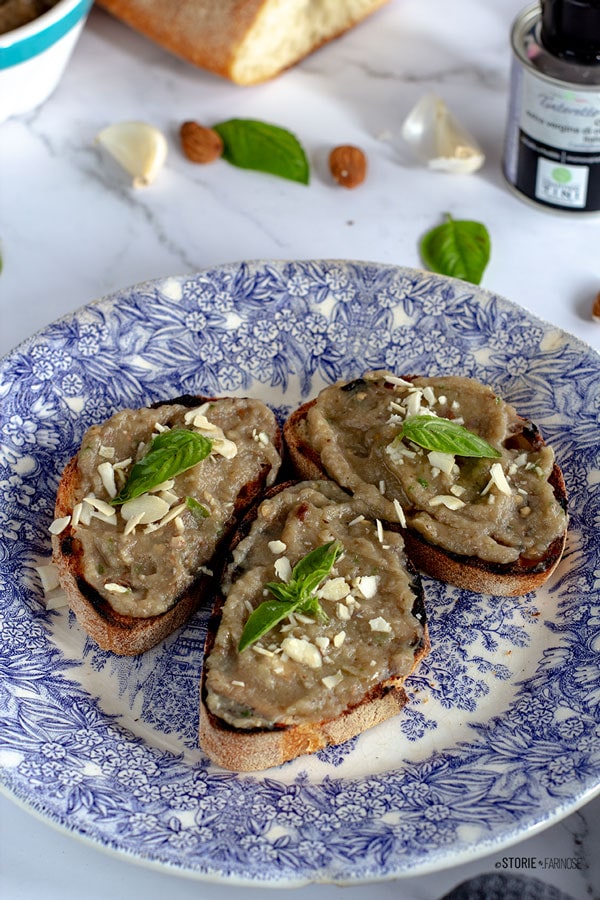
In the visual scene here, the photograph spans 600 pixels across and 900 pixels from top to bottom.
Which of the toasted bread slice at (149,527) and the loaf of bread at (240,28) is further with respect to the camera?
the loaf of bread at (240,28)

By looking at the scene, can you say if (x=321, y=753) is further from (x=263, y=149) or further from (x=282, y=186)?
(x=263, y=149)

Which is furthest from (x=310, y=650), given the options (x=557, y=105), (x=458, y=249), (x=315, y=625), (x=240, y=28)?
(x=240, y=28)

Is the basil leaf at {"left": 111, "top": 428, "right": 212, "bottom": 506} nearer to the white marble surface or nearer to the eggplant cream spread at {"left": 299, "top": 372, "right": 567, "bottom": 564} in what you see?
the eggplant cream spread at {"left": 299, "top": 372, "right": 567, "bottom": 564}

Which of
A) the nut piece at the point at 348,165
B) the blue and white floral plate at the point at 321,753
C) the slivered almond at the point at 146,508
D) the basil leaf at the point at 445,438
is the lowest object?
the blue and white floral plate at the point at 321,753

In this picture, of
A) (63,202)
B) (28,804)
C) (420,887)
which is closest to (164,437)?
(28,804)

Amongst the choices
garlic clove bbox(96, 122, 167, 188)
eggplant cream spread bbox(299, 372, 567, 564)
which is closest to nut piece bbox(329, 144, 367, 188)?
garlic clove bbox(96, 122, 167, 188)

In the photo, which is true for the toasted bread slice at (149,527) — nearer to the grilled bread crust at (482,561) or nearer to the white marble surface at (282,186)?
the grilled bread crust at (482,561)

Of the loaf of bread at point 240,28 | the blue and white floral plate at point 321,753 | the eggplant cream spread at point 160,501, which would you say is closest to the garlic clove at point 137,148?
the loaf of bread at point 240,28

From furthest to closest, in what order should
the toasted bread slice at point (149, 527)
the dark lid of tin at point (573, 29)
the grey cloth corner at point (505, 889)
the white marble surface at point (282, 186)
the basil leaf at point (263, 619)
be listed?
the white marble surface at point (282, 186) < the dark lid of tin at point (573, 29) < the toasted bread slice at point (149, 527) < the basil leaf at point (263, 619) < the grey cloth corner at point (505, 889)
